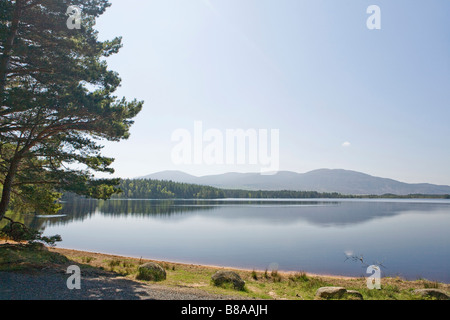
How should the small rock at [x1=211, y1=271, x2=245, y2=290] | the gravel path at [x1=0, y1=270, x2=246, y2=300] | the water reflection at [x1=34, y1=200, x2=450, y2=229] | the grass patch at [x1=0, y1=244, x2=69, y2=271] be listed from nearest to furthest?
the gravel path at [x1=0, y1=270, x2=246, y2=300], the grass patch at [x1=0, y1=244, x2=69, y2=271], the small rock at [x1=211, y1=271, x2=245, y2=290], the water reflection at [x1=34, y1=200, x2=450, y2=229]

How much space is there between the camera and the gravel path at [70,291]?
8352mm

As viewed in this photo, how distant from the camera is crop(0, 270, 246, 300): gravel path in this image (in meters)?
8.35

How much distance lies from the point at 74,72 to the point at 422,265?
3098 centimetres

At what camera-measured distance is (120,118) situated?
15547mm

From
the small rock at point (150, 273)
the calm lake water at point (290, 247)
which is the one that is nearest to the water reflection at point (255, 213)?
the calm lake water at point (290, 247)

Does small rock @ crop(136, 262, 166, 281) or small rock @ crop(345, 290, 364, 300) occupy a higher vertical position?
small rock @ crop(345, 290, 364, 300)

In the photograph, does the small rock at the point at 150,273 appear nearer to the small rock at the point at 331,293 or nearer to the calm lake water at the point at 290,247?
the small rock at the point at 331,293

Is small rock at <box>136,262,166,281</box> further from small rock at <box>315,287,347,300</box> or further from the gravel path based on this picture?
small rock at <box>315,287,347,300</box>

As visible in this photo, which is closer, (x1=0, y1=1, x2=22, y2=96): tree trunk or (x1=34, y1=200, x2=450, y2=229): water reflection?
(x1=0, y1=1, x2=22, y2=96): tree trunk

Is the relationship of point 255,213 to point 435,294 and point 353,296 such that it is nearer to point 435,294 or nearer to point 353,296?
point 435,294

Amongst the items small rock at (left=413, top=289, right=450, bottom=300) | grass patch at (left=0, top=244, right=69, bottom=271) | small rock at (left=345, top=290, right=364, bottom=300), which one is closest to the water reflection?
grass patch at (left=0, top=244, right=69, bottom=271)

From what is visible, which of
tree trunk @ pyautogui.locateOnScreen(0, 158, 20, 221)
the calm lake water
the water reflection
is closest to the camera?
tree trunk @ pyautogui.locateOnScreen(0, 158, 20, 221)

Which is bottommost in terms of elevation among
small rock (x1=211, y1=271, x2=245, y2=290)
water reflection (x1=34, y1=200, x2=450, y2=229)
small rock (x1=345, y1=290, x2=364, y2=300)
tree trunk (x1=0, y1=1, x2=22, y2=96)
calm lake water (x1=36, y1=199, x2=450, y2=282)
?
water reflection (x1=34, y1=200, x2=450, y2=229)
